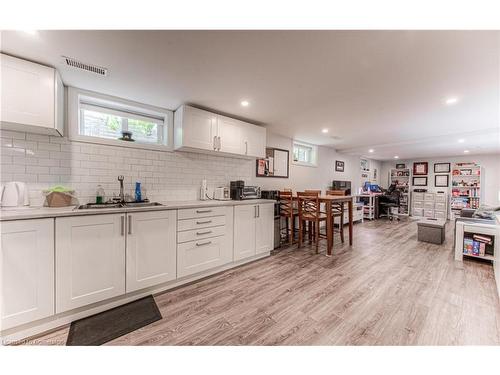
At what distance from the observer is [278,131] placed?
388 cm

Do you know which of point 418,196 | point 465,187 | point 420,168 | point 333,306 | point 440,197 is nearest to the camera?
point 333,306

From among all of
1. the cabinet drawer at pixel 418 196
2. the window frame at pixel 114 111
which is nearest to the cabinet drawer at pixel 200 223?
the window frame at pixel 114 111

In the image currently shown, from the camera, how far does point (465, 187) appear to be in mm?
6508

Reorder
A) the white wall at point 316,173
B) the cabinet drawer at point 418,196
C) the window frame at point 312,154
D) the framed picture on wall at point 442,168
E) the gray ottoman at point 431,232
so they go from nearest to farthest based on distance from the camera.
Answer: the gray ottoman at point 431,232
the white wall at point 316,173
the window frame at point 312,154
the framed picture on wall at point 442,168
the cabinet drawer at point 418,196

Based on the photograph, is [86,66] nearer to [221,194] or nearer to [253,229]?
[221,194]

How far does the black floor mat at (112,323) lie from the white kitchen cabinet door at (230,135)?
2031 mm

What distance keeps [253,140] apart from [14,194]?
109 inches

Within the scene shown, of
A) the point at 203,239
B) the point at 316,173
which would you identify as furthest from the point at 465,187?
the point at 203,239

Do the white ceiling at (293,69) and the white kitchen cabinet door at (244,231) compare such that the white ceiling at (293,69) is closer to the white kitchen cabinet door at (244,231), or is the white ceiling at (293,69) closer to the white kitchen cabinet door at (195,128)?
the white kitchen cabinet door at (195,128)

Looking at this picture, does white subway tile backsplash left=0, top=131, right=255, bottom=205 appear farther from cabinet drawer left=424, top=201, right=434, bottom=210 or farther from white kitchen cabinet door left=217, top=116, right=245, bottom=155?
cabinet drawer left=424, top=201, right=434, bottom=210

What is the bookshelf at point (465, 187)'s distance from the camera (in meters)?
6.33

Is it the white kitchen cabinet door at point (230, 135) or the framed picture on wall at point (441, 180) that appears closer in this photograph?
the white kitchen cabinet door at point (230, 135)
